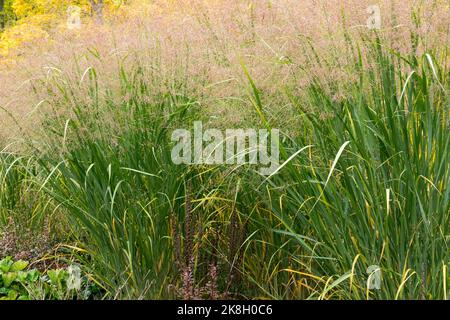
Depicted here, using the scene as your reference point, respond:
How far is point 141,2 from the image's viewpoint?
5.08 meters

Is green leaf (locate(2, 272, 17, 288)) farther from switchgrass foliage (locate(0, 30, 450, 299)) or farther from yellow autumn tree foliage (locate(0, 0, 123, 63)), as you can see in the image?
yellow autumn tree foliage (locate(0, 0, 123, 63))

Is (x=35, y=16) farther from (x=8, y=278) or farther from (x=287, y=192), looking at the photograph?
(x=287, y=192)

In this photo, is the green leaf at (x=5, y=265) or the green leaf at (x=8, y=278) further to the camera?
the green leaf at (x=5, y=265)

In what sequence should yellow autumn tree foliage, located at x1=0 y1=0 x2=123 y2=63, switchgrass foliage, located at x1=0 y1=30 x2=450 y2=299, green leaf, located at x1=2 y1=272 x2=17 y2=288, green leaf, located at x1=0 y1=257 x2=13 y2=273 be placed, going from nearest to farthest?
switchgrass foliage, located at x1=0 y1=30 x2=450 y2=299, green leaf, located at x1=2 y1=272 x2=17 y2=288, green leaf, located at x1=0 y1=257 x2=13 y2=273, yellow autumn tree foliage, located at x1=0 y1=0 x2=123 y2=63

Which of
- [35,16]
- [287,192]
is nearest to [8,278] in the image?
[287,192]

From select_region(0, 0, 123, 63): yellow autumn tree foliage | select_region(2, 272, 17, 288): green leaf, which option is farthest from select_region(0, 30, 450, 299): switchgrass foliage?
select_region(0, 0, 123, 63): yellow autumn tree foliage

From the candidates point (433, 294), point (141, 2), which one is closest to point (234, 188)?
point (433, 294)

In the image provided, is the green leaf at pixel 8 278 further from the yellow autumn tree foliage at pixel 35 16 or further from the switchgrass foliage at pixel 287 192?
the yellow autumn tree foliage at pixel 35 16

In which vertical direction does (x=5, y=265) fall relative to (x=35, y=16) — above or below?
below

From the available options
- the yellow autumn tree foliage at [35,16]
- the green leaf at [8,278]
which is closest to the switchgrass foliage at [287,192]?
the green leaf at [8,278]

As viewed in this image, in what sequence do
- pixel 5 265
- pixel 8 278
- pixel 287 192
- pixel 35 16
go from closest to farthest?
pixel 287 192 < pixel 8 278 < pixel 5 265 < pixel 35 16

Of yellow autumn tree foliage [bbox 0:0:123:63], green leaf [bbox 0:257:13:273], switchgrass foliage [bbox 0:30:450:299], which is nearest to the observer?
switchgrass foliage [bbox 0:30:450:299]

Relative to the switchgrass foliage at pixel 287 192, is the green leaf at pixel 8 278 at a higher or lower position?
lower

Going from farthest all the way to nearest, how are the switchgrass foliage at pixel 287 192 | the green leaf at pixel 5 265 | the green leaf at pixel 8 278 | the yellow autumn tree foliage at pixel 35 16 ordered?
the yellow autumn tree foliage at pixel 35 16 < the green leaf at pixel 5 265 < the green leaf at pixel 8 278 < the switchgrass foliage at pixel 287 192
